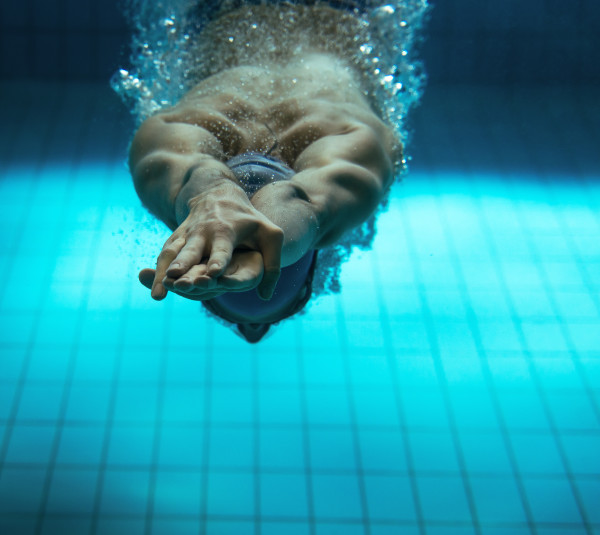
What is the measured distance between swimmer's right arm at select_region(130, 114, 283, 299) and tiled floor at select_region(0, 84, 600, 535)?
1.80 ft

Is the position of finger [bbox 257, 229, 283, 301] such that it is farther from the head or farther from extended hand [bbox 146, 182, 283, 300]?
the head

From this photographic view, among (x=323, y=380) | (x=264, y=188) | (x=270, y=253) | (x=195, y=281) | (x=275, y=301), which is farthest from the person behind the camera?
(x=323, y=380)

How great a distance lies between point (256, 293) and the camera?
1.64 m

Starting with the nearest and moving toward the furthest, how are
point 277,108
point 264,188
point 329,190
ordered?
point 264,188, point 329,190, point 277,108

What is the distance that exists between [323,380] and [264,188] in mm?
2271

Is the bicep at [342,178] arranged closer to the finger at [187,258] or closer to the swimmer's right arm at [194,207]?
the swimmer's right arm at [194,207]

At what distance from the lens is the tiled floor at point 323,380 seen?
3117mm

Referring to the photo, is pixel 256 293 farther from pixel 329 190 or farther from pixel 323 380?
pixel 323 380

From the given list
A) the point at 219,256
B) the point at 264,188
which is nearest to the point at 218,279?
the point at 219,256

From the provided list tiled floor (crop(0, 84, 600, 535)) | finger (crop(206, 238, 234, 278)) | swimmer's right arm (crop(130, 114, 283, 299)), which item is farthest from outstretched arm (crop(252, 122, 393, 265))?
tiled floor (crop(0, 84, 600, 535))

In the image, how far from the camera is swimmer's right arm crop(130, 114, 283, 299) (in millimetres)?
1028

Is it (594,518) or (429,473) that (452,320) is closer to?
(429,473)

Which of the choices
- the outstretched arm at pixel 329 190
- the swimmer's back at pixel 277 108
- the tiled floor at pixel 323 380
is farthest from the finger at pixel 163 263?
the tiled floor at pixel 323 380

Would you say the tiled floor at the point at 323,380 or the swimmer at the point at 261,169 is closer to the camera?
the swimmer at the point at 261,169
